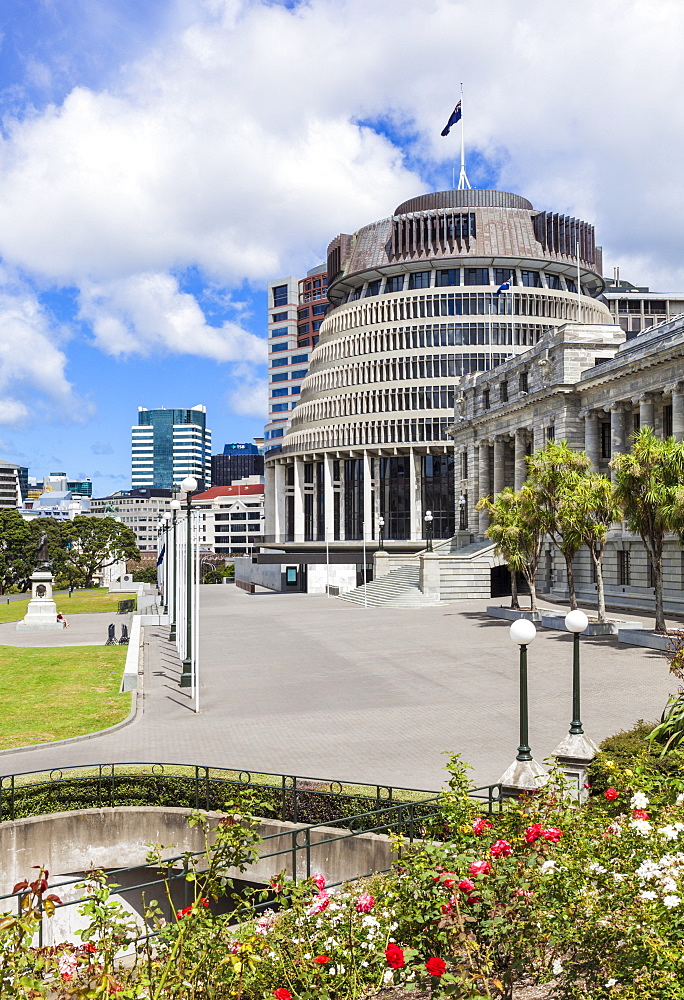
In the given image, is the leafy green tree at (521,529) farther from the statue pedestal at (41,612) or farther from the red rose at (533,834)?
the red rose at (533,834)

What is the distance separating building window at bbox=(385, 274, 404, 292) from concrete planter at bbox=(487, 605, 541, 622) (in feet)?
→ 208

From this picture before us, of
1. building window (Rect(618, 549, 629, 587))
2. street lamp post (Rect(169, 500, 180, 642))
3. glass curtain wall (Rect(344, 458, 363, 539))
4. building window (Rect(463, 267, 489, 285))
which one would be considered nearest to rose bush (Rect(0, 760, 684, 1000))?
street lamp post (Rect(169, 500, 180, 642))

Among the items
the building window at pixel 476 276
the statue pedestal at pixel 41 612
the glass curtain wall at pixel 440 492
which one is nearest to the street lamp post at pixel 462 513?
the glass curtain wall at pixel 440 492

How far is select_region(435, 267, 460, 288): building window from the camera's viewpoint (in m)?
99.4

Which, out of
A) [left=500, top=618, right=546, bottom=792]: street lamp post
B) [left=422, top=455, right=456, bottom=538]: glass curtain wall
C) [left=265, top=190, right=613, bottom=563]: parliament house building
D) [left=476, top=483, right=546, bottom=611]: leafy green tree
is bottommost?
[left=500, top=618, right=546, bottom=792]: street lamp post

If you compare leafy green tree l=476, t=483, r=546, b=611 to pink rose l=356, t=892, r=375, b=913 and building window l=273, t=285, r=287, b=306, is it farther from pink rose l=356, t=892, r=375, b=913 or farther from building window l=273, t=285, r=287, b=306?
building window l=273, t=285, r=287, b=306

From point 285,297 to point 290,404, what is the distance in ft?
71.2

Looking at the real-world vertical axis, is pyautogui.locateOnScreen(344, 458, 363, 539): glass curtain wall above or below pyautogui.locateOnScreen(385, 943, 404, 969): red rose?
above

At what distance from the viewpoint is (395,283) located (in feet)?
338

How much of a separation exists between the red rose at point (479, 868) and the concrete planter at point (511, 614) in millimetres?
34009

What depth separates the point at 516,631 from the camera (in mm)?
12500

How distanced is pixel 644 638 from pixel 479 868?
2855 cm

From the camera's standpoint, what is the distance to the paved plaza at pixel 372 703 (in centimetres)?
1814

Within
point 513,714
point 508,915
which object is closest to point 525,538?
point 513,714
